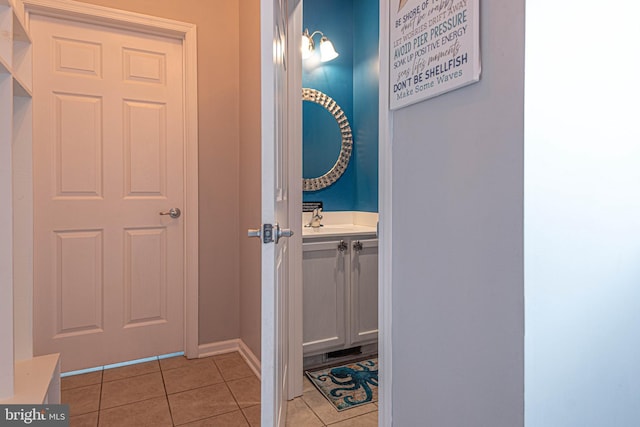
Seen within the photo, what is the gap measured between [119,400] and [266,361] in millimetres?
1244

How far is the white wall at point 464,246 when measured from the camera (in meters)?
0.80

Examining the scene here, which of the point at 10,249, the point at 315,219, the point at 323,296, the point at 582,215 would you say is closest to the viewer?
the point at 582,215

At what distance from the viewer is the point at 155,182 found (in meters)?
2.44

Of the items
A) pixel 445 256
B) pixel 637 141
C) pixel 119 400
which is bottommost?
pixel 119 400

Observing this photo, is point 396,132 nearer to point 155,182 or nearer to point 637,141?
point 637,141

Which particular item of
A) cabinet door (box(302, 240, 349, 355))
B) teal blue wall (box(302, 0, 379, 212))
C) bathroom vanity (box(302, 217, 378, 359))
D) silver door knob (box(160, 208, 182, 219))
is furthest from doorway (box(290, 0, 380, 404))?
silver door knob (box(160, 208, 182, 219))

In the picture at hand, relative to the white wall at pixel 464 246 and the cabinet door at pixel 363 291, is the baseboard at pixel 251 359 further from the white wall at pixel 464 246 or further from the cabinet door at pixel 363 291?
the white wall at pixel 464 246

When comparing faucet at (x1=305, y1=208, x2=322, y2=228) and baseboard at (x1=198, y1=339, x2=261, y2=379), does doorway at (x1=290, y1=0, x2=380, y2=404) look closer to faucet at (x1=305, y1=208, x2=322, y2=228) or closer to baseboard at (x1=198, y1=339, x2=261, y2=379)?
Result: faucet at (x1=305, y1=208, x2=322, y2=228)

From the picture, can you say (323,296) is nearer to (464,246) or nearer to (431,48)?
(464,246)

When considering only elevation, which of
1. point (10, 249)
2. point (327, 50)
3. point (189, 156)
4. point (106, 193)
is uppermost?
point (327, 50)

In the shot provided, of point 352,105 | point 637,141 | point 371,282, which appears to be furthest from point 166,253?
point 637,141

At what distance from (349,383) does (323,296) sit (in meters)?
0.50

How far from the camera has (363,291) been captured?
235 centimetres

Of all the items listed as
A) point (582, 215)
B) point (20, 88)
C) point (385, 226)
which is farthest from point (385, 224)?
point (20, 88)
